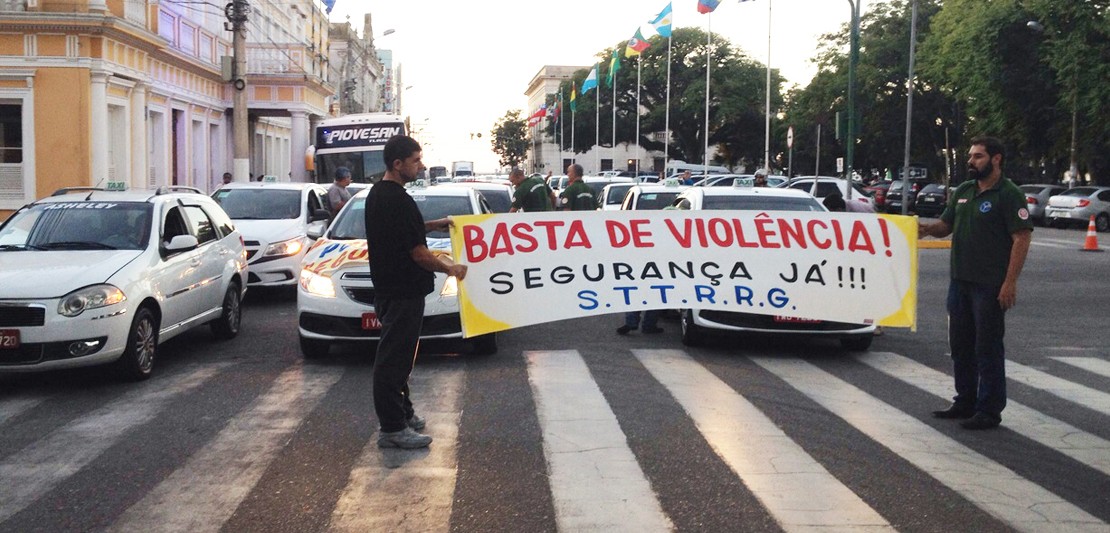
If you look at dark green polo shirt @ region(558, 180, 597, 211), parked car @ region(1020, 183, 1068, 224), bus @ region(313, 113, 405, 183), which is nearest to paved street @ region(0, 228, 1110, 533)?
dark green polo shirt @ region(558, 180, 597, 211)

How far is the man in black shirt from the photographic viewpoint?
22.3 feet

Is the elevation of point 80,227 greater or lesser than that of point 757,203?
lesser

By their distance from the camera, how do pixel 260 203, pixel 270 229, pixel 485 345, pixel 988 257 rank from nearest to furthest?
pixel 988 257, pixel 485 345, pixel 270 229, pixel 260 203

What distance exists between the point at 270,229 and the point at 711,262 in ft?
30.6

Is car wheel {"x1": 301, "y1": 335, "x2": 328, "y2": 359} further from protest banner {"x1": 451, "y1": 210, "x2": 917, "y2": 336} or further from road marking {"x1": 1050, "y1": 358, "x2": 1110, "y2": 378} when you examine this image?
road marking {"x1": 1050, "y1": 358, "x2": 1110, "y2": 378}

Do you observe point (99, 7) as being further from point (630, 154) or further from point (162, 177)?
point (630, 154)

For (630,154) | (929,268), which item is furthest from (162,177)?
(630,154)

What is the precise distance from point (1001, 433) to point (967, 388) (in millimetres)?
447

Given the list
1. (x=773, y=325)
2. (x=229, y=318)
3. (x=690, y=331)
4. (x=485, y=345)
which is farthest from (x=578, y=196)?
(x=485, y=345)

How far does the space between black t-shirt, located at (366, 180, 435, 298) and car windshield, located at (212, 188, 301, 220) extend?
10585 millimetres

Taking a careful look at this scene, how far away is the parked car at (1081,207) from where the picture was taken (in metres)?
40.0

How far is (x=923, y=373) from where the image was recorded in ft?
32.9

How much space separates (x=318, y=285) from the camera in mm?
10352

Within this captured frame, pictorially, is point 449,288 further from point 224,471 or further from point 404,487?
point 404,487
